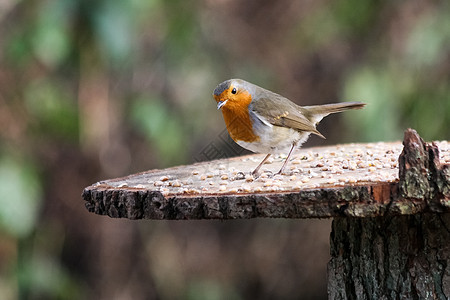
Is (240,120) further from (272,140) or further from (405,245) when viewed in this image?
(405,245)

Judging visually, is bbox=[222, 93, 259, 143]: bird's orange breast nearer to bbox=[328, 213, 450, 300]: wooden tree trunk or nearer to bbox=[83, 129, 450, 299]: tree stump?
bbox=[83, 129, 450, 299]: tree stump

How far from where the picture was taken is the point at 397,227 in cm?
235

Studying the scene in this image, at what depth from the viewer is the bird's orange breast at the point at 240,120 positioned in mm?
3021

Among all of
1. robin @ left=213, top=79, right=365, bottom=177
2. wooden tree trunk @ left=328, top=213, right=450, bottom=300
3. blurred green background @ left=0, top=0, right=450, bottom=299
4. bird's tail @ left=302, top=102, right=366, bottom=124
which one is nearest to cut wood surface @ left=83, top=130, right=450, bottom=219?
wooden tree trunk @ left=328, top=213, right=450, bottom=300

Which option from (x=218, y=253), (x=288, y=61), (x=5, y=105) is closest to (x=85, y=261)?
(x=218, y=253)

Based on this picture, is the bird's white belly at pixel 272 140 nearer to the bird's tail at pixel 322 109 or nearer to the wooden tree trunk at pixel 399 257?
the bird's tail at pixel 322 109

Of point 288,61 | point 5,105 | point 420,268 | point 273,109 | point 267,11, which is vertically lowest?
point 420,268

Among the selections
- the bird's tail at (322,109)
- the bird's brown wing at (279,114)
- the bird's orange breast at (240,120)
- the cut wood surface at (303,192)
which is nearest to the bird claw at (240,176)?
the cut wood surface at (303,192)

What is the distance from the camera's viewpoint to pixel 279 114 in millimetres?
3119

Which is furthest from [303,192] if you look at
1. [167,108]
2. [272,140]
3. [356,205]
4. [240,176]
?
[167,108]

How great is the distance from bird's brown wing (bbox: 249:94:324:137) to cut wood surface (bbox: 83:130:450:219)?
399mm

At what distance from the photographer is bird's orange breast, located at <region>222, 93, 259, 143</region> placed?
9.91ft

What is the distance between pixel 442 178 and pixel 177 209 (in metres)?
0.82

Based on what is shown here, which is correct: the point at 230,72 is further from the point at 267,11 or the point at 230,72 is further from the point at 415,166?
the point at 415,166
